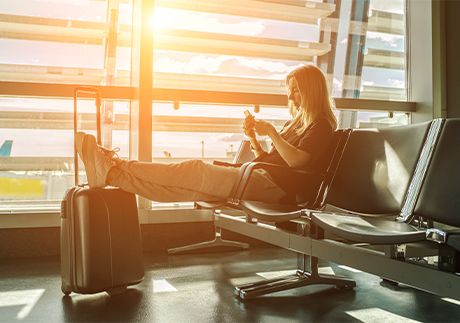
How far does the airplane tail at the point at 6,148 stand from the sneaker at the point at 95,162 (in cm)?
153

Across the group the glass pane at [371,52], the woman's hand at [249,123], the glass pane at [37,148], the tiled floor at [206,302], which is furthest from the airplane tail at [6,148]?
the glass pane at [371,52]

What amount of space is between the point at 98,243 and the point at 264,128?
37.8 inches

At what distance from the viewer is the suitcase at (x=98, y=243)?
6.04ft

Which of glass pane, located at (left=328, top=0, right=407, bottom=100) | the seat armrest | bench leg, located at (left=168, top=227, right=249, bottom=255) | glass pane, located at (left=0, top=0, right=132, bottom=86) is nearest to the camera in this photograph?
the seat armrest

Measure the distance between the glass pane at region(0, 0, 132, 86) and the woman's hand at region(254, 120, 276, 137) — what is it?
63.8 inches

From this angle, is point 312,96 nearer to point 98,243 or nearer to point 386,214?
point 386,214

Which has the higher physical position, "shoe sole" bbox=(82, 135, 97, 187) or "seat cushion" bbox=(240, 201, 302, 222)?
"shoe sole" bbox=(82, 135, 97, 187)

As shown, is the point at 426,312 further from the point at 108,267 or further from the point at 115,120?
the point at 115,120

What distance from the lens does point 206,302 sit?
1.83 meters

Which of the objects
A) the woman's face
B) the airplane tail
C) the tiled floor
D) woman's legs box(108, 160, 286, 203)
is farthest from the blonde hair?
the airplane tail

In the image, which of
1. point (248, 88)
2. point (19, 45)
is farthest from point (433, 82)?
point (19, 45)

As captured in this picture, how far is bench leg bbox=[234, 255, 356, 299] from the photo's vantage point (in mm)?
1875

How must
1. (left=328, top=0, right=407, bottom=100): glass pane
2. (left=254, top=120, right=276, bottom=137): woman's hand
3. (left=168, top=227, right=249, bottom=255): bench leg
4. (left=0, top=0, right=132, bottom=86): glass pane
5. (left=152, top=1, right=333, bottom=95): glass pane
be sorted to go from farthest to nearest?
(left=328, top=0, right=407, bottom=100): glass pane, (left=152, top=1, right=333, bottom=95): glass pane, (left=0, top=0, right=132, bottom=86): glass pane, (left=168, top=227, right=249, bottom=255): bench leg, (left=254, top=120, right=276, bottom=137): woman's hand

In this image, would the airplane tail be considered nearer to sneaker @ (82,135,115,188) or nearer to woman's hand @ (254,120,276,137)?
sneaker @ (82,135,115,188)
